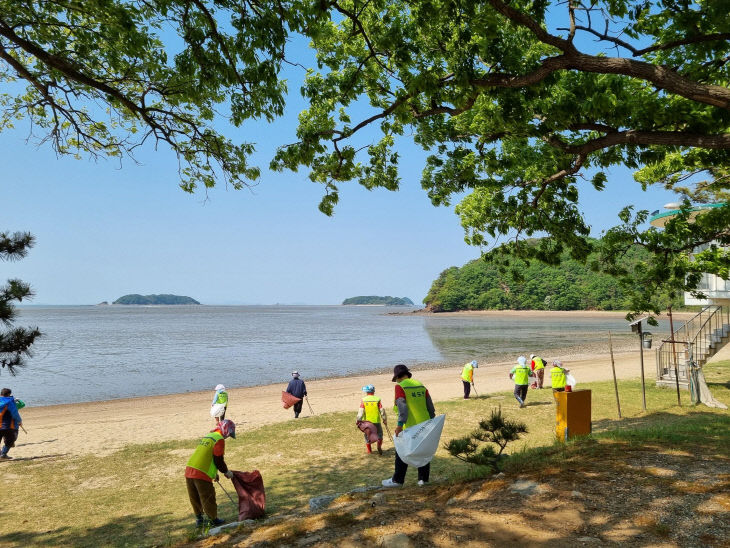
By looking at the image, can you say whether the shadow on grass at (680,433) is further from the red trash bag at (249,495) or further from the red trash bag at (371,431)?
the red trash bag at (249,495)

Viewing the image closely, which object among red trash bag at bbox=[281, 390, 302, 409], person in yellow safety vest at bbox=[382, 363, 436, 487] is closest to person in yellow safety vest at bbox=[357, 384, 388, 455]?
person in yellow safety vest at bbox=[382, 363, 436, 487]

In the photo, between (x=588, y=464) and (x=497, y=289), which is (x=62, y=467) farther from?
(x=497, y=289)

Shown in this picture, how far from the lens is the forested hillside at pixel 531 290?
389ft

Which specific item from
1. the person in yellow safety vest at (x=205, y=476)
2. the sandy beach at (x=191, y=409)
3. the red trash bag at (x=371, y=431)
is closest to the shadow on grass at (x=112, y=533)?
the person in yellow safety vest at (x=205, y=476)

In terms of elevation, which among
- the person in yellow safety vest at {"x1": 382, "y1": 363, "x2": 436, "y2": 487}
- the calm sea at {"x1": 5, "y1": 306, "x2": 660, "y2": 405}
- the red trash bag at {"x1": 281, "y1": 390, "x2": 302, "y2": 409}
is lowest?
the calm sea at {"x1": 5, "y1": 306, "x2": 660, "y2": 405}

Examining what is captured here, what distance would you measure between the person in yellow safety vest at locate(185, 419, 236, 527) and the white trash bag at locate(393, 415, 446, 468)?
2435 millimetres

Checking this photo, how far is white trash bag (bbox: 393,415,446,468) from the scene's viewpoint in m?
6.09

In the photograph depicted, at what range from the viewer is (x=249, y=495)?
6.60 meters

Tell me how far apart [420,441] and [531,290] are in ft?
439

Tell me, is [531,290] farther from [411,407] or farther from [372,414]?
[411,407]

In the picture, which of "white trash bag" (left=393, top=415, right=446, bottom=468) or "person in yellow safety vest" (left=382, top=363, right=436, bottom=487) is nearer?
"white trash bag" (left=393, top=415, right=446, bottom=468)

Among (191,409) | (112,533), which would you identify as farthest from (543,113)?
(191,409)

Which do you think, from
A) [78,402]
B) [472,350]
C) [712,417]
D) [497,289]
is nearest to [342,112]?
[712,417]

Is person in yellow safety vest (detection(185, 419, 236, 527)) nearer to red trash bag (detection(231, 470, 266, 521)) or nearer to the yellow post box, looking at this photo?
red trash bag (detection(231, 470, 266, 521))
